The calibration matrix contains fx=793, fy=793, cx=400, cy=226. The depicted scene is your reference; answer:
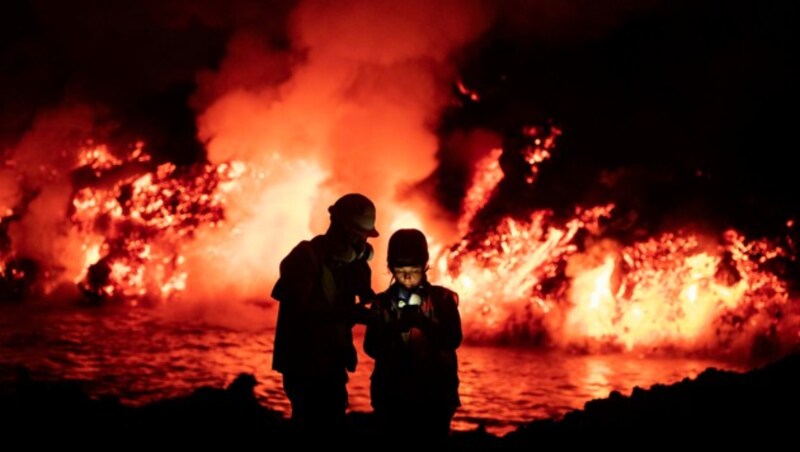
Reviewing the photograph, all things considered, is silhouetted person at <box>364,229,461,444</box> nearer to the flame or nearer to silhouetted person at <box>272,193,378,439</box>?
silhouetted person at <box>272,193,378,439</box>

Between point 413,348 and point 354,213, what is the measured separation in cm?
90

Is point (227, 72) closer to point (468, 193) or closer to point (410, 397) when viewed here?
point (468, 193)

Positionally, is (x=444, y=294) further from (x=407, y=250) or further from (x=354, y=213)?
(x=354, y=213)

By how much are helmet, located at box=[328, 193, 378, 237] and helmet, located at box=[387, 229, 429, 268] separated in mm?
227

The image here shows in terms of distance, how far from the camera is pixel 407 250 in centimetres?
477

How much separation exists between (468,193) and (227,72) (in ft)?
24.3

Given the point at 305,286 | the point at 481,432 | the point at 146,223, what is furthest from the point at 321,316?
the point at 146,223

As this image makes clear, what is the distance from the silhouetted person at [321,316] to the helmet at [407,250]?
0.25 m

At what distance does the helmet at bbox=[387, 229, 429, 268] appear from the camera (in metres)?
4.77

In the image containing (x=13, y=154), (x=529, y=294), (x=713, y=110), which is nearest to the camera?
(x=529, y=294)

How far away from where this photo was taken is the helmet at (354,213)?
16.0 feet

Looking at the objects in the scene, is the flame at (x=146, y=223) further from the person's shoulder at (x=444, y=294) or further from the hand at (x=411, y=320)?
the hand at (x=411, y=320)

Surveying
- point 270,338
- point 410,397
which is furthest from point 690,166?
point 410,397

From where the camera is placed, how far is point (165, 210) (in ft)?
64.2
